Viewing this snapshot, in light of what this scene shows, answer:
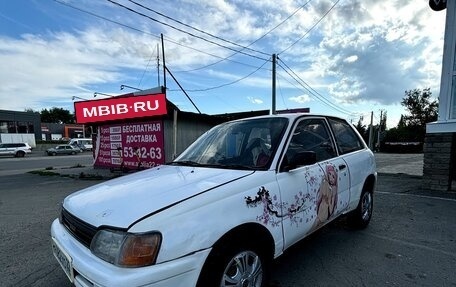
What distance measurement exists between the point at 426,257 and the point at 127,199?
3594 millimetres

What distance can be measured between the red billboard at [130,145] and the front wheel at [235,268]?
11.3 metres

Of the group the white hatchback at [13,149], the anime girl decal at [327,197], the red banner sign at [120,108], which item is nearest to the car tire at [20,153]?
the white hatchback at [13,149]

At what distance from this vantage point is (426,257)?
362 centimetres

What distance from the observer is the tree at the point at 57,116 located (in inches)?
4441

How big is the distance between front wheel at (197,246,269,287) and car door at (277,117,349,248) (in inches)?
16.6

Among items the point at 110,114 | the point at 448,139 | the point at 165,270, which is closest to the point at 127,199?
the point at 165,270

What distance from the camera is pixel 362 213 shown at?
450 centimetres

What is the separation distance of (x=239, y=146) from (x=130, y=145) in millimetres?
12538

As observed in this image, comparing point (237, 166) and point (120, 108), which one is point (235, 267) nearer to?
point (237, 166)

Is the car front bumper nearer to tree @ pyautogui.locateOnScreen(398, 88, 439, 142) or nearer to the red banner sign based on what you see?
the red banner sign

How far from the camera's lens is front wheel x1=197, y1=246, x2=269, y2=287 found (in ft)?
6.75

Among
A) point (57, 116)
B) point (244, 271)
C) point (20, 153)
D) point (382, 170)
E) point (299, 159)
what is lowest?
point (20, 153)

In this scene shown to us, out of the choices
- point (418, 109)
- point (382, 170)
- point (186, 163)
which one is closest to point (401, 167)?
point (382, 170)

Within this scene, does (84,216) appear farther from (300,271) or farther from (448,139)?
(448,139)
